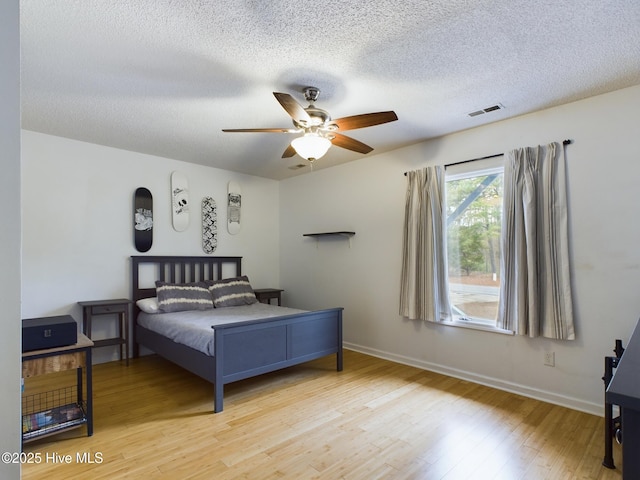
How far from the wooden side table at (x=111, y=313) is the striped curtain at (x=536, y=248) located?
156 inches

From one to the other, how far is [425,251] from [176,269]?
3175 mm

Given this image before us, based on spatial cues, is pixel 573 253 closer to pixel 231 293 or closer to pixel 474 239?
pixel 474 239

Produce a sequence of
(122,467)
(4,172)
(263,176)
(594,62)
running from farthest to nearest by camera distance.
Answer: (263,176) < (594,62) < (122,467) < (4,172)

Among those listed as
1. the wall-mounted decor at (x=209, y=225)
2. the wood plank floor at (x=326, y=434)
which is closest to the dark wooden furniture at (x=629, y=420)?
the wood plank floor at (x=326, y=434)

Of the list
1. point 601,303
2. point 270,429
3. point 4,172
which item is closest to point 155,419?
point 270,429

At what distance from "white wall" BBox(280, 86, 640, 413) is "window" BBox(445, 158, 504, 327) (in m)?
0.18

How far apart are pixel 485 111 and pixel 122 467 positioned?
3.76m

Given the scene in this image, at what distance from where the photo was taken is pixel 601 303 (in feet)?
8.80

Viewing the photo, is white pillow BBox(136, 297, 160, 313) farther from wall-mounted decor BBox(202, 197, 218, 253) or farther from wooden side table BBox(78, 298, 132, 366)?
wall-mounted decor BBox(202, 197, 218, 253)

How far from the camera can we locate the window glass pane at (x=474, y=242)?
3346 mm

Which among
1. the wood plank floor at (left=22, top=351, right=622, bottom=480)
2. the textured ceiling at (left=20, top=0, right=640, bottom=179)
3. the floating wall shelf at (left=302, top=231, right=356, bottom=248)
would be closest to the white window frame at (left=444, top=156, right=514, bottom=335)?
the textured ceiling at (left=20, top=0, right=640, bottom=179)

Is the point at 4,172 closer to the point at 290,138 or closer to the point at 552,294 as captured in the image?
the point at 290,138

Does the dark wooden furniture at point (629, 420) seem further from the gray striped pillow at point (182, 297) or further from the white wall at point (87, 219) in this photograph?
the white wall at point (87, 219)

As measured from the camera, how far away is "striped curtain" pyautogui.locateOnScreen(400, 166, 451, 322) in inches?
142
